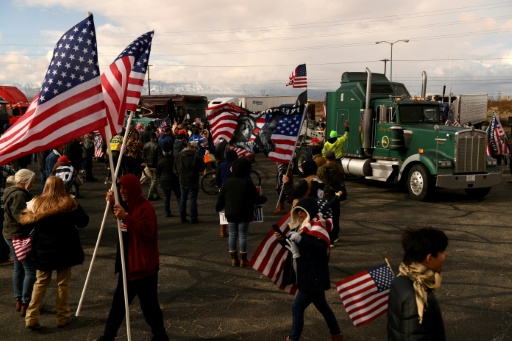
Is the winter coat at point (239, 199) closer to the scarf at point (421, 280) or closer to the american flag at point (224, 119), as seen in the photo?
the scarf at point (421, 280)

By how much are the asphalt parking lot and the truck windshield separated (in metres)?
3.27

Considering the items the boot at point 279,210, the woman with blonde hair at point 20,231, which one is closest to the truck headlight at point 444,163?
the boot at point 279,210

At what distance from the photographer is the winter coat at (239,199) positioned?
7.70m

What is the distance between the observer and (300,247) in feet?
15.7

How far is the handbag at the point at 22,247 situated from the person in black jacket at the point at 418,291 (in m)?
4.40

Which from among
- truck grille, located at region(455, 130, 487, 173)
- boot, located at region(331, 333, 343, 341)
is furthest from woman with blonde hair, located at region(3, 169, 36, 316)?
truck grille, located at region(455, 130, 487, 173)

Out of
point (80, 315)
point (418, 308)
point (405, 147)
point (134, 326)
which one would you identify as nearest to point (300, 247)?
point (418, 308)

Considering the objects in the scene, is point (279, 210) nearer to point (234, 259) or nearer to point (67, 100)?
point (234, 259)

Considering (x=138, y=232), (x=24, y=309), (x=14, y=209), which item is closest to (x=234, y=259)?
(x=24, y=309)

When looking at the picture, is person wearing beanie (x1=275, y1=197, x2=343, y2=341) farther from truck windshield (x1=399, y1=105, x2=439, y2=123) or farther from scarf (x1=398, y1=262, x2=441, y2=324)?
truck windshield (x1=399, y1=105, x2=439, y2=123)

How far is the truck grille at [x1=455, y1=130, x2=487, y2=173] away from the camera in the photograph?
536 inches

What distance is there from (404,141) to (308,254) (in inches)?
416

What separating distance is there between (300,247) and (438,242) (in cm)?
182

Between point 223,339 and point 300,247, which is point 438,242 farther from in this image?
point 223,339
